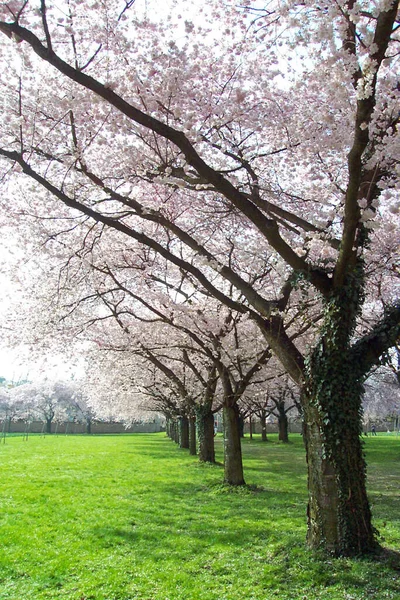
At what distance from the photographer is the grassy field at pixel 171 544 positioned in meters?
4.76

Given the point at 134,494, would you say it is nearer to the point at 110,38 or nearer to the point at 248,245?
the point at 248,245

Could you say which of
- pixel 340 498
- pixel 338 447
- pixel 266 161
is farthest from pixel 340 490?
pixel 266 161

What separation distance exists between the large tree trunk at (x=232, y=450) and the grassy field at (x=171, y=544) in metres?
0.38

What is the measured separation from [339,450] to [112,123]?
5.61 meters

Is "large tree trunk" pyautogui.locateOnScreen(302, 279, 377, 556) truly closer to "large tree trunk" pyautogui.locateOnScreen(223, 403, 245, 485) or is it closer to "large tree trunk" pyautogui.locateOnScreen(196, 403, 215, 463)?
"large tree trunk" pyautogui.locateOnScreen(223, 403, 245, 485)

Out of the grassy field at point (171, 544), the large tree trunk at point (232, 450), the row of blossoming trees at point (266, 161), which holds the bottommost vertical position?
the grassy field at point (171, 544)

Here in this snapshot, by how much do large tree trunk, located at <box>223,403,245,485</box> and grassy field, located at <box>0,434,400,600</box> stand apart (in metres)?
0.38

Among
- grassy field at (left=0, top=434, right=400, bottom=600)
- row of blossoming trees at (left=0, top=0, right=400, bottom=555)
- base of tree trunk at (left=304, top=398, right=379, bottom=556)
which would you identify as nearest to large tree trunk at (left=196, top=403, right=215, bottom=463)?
grassy field at (left=0, top=434, right=400, bottom=600)

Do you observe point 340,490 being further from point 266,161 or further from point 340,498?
point 266,161

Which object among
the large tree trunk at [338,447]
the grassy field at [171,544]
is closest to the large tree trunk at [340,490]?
the large tree trunk at [338,447]

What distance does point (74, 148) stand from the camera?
629 cm

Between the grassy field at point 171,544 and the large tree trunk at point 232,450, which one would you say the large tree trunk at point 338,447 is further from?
the large tree trunk at point 232,450

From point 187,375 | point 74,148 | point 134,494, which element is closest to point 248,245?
point 74,148

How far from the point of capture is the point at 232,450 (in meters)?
11.8
